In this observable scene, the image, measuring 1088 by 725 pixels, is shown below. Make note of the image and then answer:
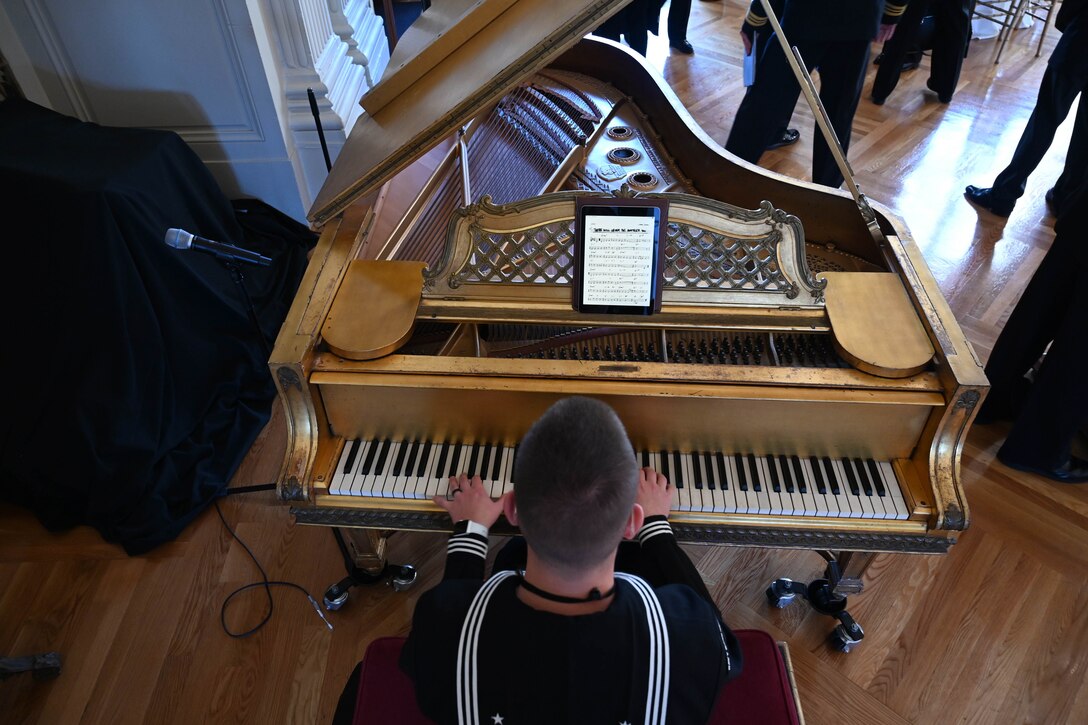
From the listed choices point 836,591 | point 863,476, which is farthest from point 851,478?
point 836,591

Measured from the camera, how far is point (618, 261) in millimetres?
1691

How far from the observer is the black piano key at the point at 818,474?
1.78 meters

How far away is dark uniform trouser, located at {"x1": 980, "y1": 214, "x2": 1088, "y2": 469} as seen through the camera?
8.02 ft

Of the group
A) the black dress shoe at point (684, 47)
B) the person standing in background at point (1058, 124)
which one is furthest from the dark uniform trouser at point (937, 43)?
the black dress shoe at point (684, 47)

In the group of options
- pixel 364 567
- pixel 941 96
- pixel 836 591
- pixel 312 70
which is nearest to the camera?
pixel 836 591

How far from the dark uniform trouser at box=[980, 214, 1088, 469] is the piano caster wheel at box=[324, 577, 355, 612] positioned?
2580 mm

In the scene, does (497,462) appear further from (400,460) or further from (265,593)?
(265,593)

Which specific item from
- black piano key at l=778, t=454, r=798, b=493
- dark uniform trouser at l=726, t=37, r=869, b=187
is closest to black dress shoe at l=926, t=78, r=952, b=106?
dark uniform trouser at l=726, t=37, r=869, b=187

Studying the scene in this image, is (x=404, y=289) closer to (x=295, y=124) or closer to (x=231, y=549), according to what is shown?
(x=231, y=549)

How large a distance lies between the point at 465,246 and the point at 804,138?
3836mm

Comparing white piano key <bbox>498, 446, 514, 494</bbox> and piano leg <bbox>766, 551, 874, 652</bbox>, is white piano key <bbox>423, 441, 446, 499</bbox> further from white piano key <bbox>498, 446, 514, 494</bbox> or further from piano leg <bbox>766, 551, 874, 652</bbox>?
piano leg <bbox>766, 551, 874, 652</bbox>

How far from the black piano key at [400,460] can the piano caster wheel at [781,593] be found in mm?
1334

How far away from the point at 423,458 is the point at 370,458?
141 mm

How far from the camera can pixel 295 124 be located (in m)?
3.52
